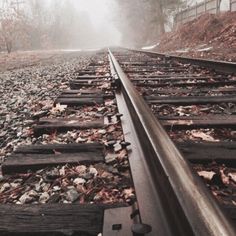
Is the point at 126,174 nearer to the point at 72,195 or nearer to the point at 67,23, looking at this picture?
the point at 72,195

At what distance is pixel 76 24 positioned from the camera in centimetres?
8200

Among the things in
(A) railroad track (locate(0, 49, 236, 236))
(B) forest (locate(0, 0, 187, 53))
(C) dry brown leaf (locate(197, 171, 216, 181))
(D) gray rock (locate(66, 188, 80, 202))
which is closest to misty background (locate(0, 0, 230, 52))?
(B) forest (locate(0, 0, 187, 53))

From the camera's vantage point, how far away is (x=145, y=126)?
2.00 metres

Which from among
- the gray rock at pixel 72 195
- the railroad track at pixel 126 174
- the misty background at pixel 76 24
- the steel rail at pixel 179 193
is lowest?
the gray rock at pixel 72 195

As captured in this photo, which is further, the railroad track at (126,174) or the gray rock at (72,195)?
the gray rock at (72,195)

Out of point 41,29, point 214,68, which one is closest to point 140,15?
point 41,29

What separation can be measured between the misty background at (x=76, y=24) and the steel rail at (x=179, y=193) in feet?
93.2

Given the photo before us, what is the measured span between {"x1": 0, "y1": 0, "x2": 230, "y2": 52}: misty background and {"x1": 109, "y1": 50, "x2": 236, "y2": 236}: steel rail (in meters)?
28.4

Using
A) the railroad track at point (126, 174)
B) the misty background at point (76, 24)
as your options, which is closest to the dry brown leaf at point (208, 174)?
the railroad track at point (126, 174)

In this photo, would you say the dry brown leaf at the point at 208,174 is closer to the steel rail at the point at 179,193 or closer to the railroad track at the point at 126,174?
the railroad track at the point at 126,174

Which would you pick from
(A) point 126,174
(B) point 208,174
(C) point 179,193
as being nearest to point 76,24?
(A) point 126,174

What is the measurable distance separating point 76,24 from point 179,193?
8467 centimetres

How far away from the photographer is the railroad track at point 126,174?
1.16 meters

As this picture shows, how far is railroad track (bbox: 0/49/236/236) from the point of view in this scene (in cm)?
116
